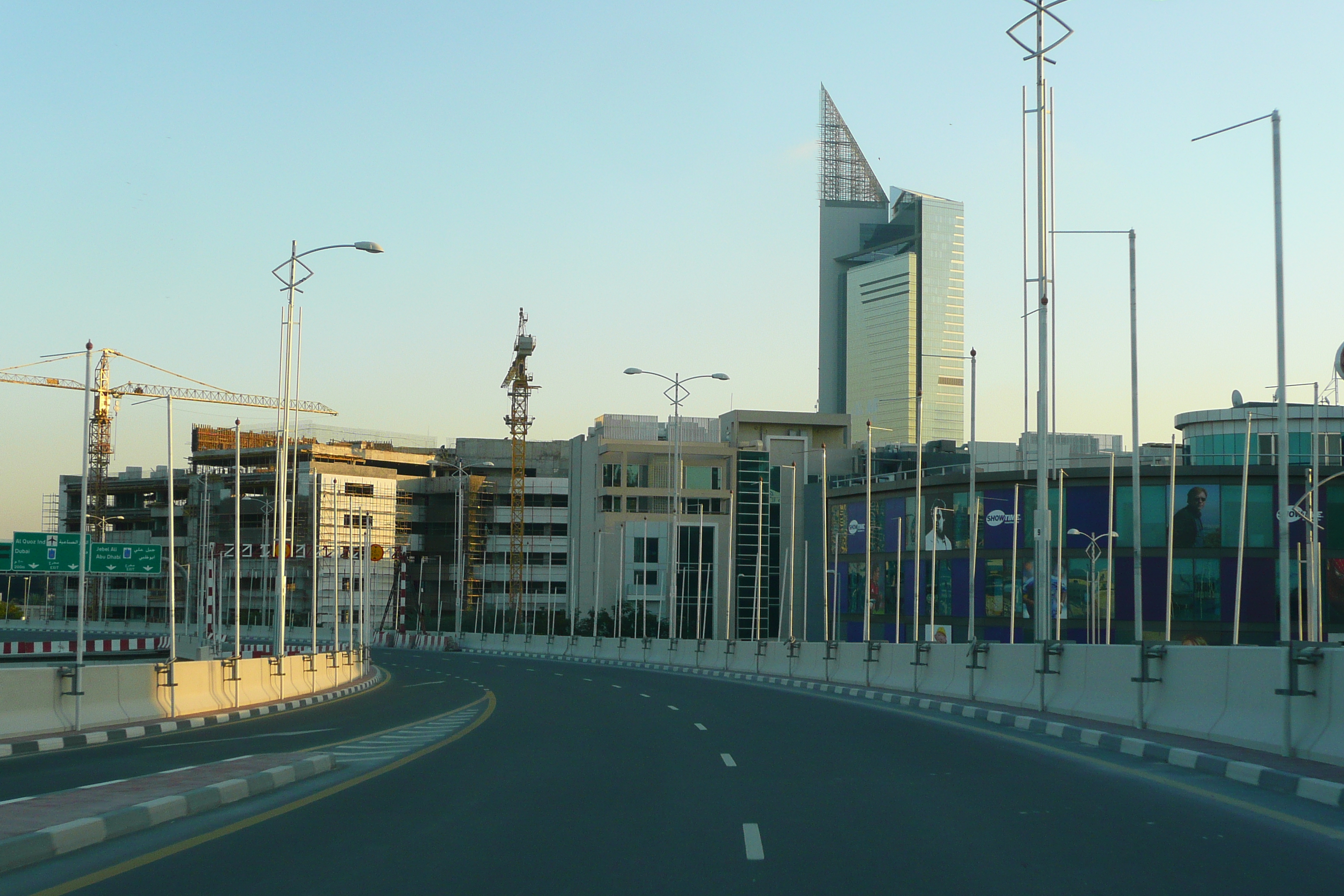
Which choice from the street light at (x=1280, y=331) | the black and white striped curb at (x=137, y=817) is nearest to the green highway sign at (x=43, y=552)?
the black and white striped curb at (x=137, y=817)

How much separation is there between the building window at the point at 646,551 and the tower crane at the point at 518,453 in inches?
487

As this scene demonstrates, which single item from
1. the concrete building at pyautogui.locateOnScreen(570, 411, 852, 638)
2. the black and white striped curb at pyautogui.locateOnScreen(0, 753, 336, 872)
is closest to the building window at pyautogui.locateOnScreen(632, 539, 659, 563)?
the concrete building at pyautogui.locateOnScreen(570, 411, 852, 638)

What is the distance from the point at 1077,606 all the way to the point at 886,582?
50.3ft

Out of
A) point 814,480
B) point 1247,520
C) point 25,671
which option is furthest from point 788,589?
point 25,671

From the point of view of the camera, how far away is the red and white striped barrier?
45750 millimetres

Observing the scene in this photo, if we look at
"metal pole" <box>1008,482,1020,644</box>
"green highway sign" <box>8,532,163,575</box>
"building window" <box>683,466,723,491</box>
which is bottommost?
"metal pole" <box>1008,482,1020,644</box>

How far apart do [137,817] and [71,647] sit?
130ft

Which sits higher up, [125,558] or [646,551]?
[125,558]

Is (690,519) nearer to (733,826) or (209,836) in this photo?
(733,826)

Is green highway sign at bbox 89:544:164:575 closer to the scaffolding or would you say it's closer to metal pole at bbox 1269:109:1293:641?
metal pole at bbox 1269:109:1293:641

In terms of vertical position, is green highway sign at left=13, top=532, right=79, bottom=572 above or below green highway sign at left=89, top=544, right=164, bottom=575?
above

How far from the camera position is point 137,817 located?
10656 mm

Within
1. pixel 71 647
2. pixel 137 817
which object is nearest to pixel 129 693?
pixel 137 817

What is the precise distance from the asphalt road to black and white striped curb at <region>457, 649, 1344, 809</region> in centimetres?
26
